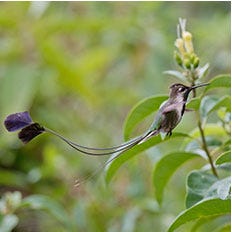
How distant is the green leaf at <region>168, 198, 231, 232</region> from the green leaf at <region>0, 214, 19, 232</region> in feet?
0.84

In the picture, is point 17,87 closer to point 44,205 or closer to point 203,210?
point 44,205

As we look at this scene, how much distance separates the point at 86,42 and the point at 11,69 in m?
0.36

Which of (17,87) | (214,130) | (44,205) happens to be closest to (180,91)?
(214,130)

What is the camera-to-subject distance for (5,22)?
1.27 metres

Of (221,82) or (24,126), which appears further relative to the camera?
(221,82)

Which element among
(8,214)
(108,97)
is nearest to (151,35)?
(108,97)

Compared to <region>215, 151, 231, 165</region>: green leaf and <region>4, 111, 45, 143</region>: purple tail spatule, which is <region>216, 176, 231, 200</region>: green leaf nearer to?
<region>215, 151, 231, 165</region>: green leaf

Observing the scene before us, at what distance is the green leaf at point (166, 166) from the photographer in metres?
0.61

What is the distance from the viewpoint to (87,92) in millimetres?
1261

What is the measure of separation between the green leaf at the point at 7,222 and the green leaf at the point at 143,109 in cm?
19

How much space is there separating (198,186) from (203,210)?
0.23 ft

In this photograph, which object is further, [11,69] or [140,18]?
[140,18]

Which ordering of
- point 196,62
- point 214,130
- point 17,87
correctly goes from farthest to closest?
point 17,87
point 214,130
point 196,62

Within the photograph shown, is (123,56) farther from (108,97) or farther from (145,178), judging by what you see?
(145,178)
